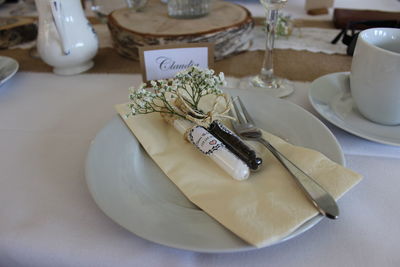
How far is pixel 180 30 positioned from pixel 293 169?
17.6 inches

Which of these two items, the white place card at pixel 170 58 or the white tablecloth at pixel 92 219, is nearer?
the white tablecloth at pixel 92 219

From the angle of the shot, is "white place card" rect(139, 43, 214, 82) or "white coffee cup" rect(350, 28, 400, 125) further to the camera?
"white place card" rect(139, 43, 214, 82)

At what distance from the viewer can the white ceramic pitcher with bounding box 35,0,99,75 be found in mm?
626

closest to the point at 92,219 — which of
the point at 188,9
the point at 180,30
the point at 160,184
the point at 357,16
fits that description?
the point at 160,184

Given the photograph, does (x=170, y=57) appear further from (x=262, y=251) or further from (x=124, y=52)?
(x=262, y=251)

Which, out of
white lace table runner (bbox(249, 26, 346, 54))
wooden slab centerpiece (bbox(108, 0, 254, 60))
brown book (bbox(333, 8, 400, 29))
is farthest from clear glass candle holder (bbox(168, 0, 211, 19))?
brown book (bbox(333, 8, 400, 29))

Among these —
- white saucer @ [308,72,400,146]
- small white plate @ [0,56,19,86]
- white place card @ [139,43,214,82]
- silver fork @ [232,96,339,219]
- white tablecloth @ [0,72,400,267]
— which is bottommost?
white tablecloth @ [0,72,400,267]

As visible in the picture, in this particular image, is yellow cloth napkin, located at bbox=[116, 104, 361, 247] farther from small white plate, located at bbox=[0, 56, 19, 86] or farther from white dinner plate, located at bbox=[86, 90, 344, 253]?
small white plate, located at bbox=[0, 56, 19, 86]

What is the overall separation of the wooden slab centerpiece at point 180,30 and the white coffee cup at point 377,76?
0.31 meters

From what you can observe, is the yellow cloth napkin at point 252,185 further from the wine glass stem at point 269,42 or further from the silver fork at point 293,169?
the wine glass stem at point 269,42

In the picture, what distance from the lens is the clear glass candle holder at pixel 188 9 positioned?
0.80m

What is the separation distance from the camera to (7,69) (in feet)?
2.20

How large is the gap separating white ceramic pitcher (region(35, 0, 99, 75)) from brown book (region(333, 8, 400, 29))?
0.63 meters

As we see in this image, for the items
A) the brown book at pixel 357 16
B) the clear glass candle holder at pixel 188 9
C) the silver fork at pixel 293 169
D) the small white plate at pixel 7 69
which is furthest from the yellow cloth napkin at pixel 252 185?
the brown book at pixel 357 16
